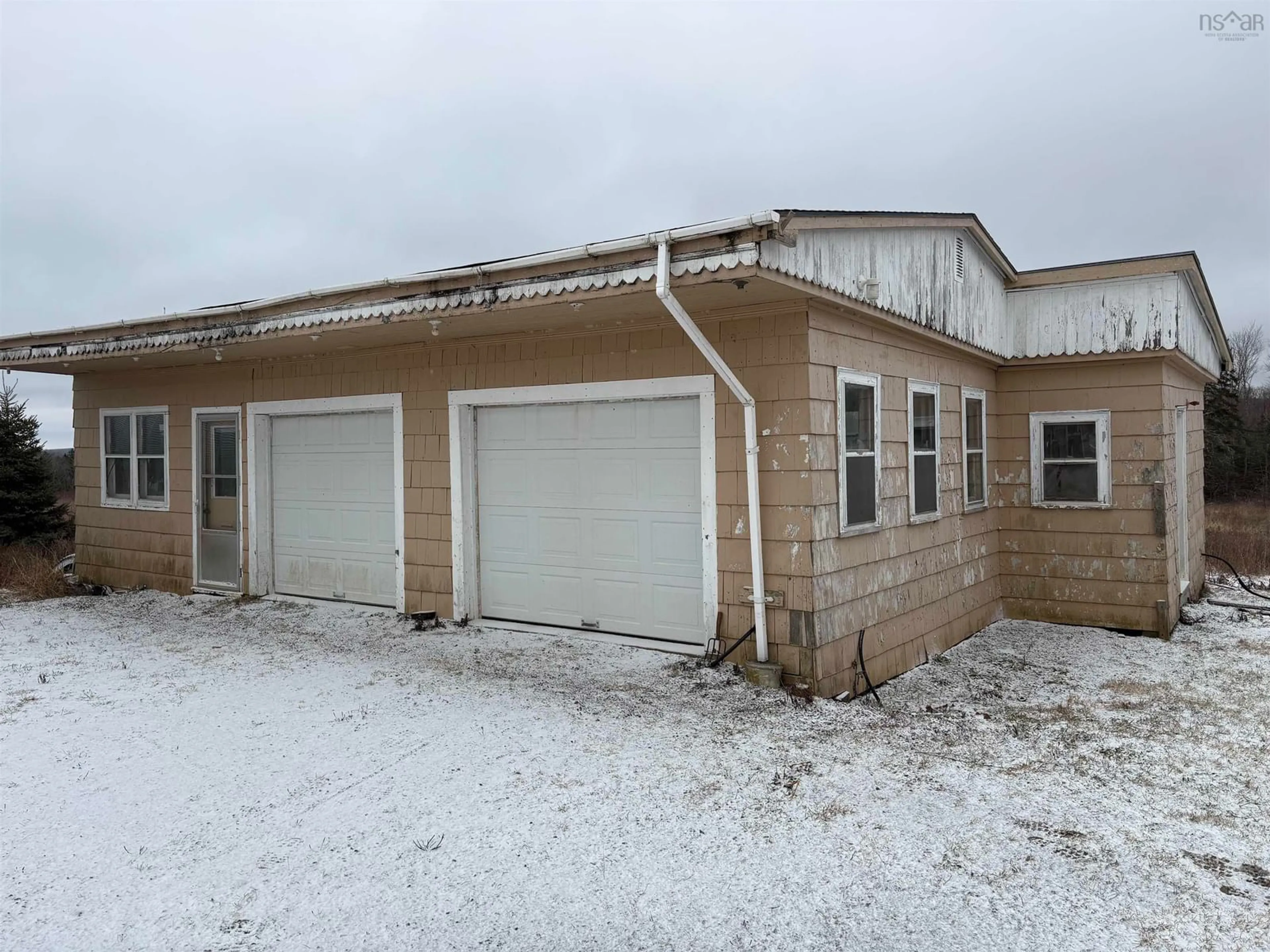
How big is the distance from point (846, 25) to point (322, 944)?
39.6 ft

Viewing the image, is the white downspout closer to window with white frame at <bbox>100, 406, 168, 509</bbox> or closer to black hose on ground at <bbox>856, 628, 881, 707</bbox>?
black hose on ground at <bbox>856, 628, 881, 707</bbox>

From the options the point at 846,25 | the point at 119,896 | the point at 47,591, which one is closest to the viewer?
the point at 119,896

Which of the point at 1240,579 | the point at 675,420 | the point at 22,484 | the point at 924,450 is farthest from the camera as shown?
the point at 22,484

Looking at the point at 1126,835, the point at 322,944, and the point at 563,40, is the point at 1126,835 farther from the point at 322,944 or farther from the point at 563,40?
the point at 563,40

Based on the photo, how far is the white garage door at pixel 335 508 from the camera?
7.57 m

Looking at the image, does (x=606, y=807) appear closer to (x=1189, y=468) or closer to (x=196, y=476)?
(x=196, y=476)

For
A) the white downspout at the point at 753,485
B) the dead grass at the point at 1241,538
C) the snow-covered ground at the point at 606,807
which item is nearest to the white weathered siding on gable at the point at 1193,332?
the dead grass at the point at 1241,538

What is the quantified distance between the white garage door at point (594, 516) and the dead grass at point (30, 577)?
588 centimetres

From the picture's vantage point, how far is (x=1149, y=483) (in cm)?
784

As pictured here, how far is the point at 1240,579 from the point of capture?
10.4 meters

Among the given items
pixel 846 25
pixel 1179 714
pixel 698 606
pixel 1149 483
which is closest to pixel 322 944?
pixel 698 606

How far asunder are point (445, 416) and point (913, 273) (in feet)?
13.2

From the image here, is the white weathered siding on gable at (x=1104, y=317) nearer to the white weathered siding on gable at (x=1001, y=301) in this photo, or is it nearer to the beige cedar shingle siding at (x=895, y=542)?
the white weathered siding on gable at (x=1001, y=301)

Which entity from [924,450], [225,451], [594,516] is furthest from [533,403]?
[225,451]
